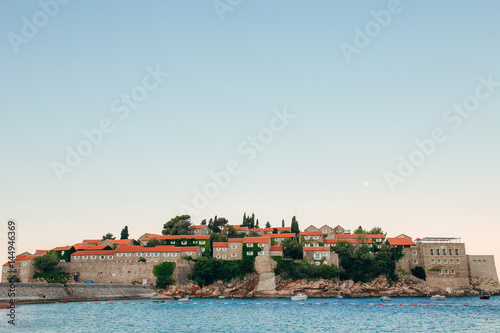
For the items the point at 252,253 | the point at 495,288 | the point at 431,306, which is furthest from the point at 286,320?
the point at 495,288

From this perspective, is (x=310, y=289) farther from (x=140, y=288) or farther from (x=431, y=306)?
(x=140, y=288)

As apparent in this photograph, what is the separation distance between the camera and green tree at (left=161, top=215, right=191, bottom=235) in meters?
94.7

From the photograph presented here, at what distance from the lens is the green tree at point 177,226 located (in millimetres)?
94688

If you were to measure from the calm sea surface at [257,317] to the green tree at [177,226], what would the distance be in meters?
28.4

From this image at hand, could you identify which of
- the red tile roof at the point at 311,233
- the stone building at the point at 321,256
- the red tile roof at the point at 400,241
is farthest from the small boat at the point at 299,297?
the red tile roof at the point at 400,241

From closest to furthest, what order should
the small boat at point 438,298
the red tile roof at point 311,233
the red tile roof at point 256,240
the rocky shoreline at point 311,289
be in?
the small boat at point 438,298 < the rocky shoreline at point 311,289 < the red tile roof at point 256,240 < the red tile roof at point 311,233

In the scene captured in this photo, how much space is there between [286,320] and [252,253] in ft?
105

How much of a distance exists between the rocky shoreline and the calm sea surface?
9444 mm

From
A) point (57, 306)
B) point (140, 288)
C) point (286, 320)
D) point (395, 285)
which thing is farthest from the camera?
A: point (395, 285)

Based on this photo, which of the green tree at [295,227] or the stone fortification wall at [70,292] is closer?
the stone fortification wall at [70,292]

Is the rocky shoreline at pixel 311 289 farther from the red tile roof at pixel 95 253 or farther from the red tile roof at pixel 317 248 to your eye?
the red tile roof at pixel 95 253

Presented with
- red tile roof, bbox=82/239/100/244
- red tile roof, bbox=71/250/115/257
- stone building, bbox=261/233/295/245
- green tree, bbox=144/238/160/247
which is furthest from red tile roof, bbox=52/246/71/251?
stone building, bbox=261/233/295/245

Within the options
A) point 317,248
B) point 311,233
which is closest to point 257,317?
point 317,248

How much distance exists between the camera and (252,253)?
7944 centimetres
